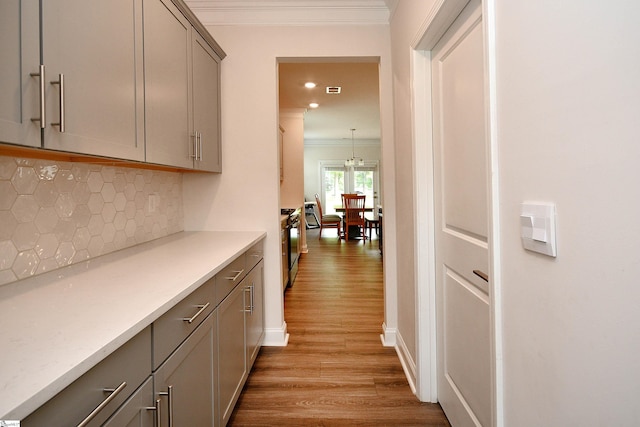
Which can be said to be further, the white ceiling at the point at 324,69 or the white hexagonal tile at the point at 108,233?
the white ceiling at the point at 324,69

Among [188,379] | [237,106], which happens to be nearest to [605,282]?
[188,379]

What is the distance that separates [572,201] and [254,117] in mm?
2259

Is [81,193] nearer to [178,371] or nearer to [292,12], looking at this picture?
[178,371]

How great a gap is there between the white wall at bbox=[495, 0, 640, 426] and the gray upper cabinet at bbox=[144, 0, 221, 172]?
1415 mm

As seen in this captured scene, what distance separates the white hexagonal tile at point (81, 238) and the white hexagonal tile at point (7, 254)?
0.90ft

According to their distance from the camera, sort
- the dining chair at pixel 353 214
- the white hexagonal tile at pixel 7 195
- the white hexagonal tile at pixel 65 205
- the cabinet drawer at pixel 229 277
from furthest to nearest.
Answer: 1. the dining chair at pixel 353 214
2. the cabinet drawer at pixel 229 277
3. the white hexagonal tile at pixel 65 205
4. the white hexagonal tile at pixel 7 195

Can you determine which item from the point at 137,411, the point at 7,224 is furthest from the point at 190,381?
the point at 7,224

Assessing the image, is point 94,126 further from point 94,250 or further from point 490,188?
point 490,188

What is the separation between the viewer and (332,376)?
7.04 feet

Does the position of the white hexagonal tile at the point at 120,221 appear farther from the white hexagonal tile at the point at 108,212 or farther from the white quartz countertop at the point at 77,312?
the white quartz countertop at the point at 77,312

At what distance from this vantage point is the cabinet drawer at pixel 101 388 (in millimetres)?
568

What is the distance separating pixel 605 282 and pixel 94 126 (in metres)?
1.45

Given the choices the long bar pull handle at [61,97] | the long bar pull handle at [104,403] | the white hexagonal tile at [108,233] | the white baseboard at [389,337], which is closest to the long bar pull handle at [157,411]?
the long bar pull handle at [104,403]

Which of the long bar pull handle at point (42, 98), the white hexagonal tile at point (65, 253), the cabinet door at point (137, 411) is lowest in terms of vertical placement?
the cabinet door at point (137, 411)
